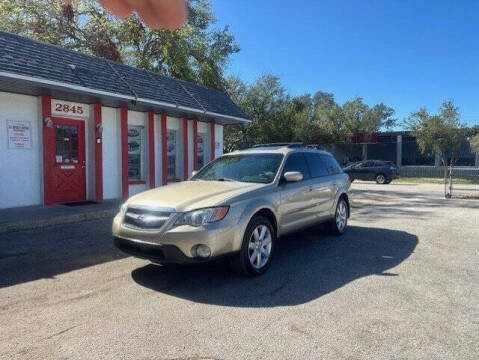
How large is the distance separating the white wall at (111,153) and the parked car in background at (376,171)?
17.9 metres

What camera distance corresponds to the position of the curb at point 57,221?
774 cm

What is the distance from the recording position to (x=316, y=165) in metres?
7.29

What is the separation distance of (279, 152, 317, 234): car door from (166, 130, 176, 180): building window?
8.49 m

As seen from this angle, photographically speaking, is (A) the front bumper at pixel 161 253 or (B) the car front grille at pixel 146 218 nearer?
(A) the front bumper at pixel 161 253

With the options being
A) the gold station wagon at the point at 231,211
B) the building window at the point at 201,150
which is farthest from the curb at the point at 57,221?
the building window at the point at 201,150

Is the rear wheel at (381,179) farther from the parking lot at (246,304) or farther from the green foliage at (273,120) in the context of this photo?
the parking lot at (246,304)

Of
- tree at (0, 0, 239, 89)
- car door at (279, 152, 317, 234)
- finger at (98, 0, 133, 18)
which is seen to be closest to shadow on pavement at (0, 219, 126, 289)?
car door at (279, 152, 317, 234)

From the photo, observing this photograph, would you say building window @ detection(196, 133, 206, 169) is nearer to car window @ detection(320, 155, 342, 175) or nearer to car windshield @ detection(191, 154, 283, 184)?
car window @ detection(320, 155, 342, 175)

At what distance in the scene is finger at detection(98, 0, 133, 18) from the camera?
0.95 meters

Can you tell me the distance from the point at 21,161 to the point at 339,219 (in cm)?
768

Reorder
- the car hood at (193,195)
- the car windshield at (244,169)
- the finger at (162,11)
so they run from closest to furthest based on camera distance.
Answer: the finger at (162,11), the car hood at (193,195), the car windshield at (244,169)

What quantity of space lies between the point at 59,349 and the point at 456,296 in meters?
4.19

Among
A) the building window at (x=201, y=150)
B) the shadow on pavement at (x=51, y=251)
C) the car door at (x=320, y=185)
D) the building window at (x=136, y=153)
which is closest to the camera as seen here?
the shadow on pavement at (x=51, y=251)

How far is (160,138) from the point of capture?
13.7 metres
